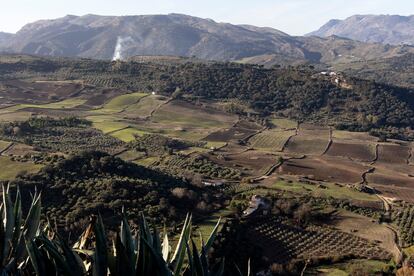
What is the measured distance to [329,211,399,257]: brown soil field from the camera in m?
46.8

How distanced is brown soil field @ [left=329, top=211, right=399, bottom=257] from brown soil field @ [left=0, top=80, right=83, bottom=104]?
83.1 metres

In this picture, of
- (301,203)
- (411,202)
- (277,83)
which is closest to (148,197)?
(301,203)

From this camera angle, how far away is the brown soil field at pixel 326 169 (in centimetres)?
7125

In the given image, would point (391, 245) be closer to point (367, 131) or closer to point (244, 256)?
point (244, 256)

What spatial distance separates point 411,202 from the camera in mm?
60656

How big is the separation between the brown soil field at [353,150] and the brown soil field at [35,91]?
65.7 meters

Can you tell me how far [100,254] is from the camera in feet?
28.0

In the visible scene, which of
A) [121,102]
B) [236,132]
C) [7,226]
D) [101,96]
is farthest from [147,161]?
[7,226]

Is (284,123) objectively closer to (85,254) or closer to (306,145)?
(306,145)

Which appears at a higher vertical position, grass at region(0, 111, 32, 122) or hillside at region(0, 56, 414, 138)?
hillside at region(0, 56, 414, 138)

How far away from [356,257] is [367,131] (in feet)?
234

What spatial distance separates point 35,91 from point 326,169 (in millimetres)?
78721

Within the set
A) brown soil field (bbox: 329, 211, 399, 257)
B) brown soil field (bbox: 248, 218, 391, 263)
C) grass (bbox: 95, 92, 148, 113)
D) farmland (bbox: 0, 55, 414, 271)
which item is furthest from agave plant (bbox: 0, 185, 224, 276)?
grass (bbox: 95, 92, 148, 113)

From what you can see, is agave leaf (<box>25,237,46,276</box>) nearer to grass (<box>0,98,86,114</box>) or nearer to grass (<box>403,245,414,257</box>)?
grass (<box>403,245,414,257</box>)
